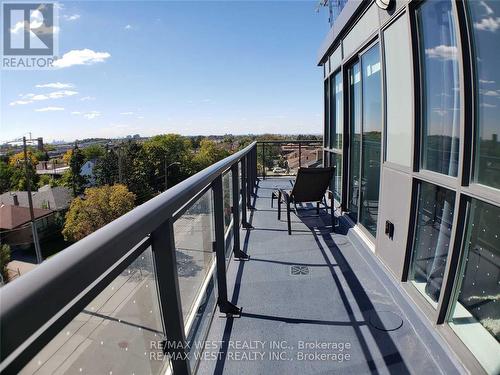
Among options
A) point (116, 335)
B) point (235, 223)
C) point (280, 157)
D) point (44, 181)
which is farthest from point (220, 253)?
point (44, 181)

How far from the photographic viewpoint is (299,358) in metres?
1.83

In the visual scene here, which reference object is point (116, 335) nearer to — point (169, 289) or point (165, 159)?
point (169, 289)

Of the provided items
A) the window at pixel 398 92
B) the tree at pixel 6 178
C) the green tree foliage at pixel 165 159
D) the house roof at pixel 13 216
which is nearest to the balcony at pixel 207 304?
the window at pixel 398 92

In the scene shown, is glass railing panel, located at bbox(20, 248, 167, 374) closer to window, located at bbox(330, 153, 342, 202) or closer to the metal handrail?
the metal handrail

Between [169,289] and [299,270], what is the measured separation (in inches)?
76.8

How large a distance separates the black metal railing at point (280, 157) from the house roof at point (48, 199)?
1637 inches

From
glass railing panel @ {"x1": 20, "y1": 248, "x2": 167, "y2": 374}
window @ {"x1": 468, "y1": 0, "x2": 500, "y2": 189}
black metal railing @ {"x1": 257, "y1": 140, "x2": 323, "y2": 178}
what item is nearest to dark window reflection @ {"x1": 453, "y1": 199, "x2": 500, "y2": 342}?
window @ {"x1": 468, "y1": 0, "x2": 500, "y2": 189}

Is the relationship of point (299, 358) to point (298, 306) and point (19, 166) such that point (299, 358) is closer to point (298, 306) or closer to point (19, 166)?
point (298, 306)

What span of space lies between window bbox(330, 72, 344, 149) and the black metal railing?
2.38 meters

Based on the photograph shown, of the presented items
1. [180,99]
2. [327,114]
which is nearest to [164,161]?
[180,99]

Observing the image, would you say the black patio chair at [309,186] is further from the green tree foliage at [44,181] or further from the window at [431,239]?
the green tree foliage at [44,181]

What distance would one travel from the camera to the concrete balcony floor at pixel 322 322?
1771 mm

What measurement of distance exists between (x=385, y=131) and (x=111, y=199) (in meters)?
27.6

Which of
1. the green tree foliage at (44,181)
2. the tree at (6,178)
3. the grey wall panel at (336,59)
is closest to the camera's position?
the grey wall panel at (336,59)
